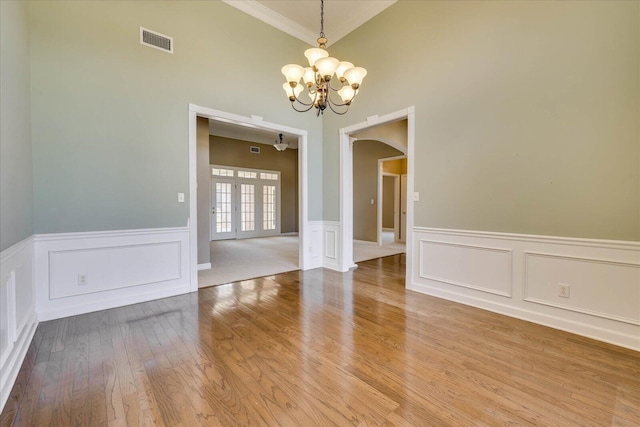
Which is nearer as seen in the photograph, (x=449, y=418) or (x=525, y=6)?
(x=449, y=418)

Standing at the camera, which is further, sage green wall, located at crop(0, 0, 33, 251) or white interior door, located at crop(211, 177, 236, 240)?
white interior door, located at crop(211, 177, 236, 240)

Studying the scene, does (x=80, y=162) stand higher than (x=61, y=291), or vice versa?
(x=80, y=162)

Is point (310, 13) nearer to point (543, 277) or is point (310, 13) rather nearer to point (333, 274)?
point (333, 274)

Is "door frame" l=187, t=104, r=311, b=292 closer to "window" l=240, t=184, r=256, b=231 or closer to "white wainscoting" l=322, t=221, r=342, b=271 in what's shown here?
"white wainscoting" l=322, t=221, r=342, b=271

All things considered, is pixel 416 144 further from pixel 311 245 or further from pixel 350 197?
pixel 311 245

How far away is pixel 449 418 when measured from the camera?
1450 mm

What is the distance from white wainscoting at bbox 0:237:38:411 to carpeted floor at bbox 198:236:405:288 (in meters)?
1.70

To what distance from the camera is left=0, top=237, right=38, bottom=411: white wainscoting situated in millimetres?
1661

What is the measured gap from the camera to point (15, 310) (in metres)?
1.95

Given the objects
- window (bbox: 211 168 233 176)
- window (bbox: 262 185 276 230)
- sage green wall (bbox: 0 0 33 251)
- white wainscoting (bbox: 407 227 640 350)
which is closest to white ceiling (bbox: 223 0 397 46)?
sage green wall (bbox: 0 0 33 251)

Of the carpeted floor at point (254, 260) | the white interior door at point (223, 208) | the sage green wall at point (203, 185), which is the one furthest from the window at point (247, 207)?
the sage green wall at point (203, 185)

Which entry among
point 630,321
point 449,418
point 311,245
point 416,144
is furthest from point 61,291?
point 630,321

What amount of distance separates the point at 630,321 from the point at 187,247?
173 inches

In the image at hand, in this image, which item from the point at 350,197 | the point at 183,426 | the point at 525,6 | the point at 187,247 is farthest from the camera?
the point at 350,197
